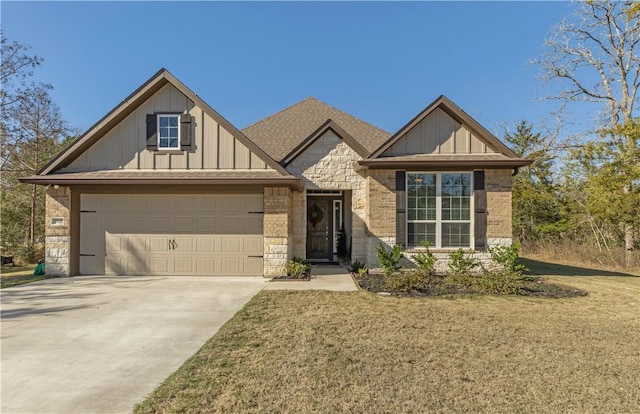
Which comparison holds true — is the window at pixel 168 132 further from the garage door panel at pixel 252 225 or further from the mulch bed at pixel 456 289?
the mulch bed at pixel 456 289

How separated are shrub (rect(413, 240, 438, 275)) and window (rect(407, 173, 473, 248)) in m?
0.56

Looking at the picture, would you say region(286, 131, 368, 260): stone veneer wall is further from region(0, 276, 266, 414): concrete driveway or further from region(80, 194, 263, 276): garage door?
region(0, 276, 266, 414): concrete driveway

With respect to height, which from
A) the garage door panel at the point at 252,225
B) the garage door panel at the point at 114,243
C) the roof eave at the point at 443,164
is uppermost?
the roof eave at the point at 443,164

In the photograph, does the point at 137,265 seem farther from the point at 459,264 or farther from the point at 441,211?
the point at 459,264

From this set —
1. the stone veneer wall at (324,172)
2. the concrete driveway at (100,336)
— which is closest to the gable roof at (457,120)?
the stone veneer wall at (324,172)

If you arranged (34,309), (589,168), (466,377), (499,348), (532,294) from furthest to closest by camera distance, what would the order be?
(589,168)
(532,294)
(34,309)
(499,348)
(466,377)

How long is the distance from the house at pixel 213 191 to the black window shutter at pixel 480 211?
3cm

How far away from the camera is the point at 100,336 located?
Result: 17.1ft

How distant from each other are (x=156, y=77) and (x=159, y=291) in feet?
20.2

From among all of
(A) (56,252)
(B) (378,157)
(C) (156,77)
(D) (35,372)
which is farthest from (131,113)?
(D) (35,372)

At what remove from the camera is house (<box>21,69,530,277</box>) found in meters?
10.2

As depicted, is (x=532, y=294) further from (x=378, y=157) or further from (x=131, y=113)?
(x=131, y=113)

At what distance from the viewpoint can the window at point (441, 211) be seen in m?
10.8

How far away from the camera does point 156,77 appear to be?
10.3 meters
